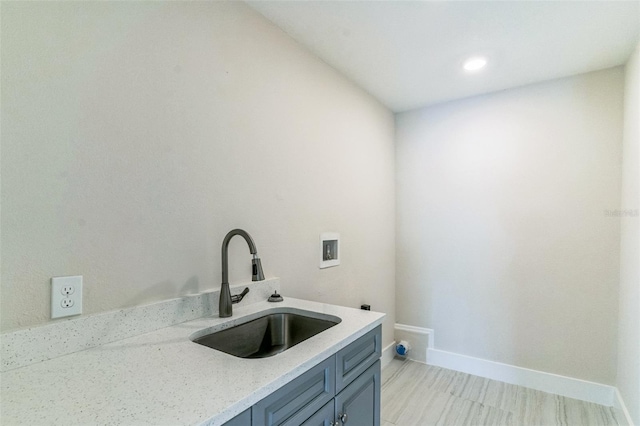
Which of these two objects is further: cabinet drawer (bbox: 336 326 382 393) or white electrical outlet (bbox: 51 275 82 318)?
cabinet drawer (bbox: 336 326 382 393)

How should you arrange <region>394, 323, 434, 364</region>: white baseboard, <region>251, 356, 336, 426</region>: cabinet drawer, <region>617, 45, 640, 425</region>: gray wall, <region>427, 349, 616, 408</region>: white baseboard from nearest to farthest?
1. <region>251, 356, 336, 426</region>: cabinet drawer
2. <region>617, 45, 640, 425</region>: gray wall
3. <region>427, 349, 616, 408</region>: white baseboard
4. <region>394, 323, 434, 364</region>: white baseboard

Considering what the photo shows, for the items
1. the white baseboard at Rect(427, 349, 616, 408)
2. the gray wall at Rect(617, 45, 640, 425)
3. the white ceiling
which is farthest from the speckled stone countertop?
the white baseboard at Rect(427, 349, 616, 408)

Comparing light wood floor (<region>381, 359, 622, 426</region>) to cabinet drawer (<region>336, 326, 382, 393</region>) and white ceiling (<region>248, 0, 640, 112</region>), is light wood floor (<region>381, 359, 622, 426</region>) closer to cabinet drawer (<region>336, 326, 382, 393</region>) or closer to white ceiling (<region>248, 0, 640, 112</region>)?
cabinet drawer (<region>336, 326, 382, 393</region>)

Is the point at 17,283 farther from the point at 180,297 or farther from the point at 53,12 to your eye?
the point at 53,12

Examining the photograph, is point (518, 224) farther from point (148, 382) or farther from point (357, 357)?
point (148, 382)

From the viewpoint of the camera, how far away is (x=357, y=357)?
119cm

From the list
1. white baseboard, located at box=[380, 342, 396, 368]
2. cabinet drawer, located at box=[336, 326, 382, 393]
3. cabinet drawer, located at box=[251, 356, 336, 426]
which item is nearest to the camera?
cabinet drawer, located at box=[251, 356, 336, 426]

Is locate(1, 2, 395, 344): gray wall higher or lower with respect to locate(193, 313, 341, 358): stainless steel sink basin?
higher

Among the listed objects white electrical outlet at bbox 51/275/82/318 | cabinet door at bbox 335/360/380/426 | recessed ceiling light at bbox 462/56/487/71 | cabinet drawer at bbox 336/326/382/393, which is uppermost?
recessed ceiling light at bbox 462/56/487/71

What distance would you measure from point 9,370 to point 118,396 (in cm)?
37

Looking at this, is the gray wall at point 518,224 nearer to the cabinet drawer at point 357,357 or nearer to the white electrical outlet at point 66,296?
the cabinet drawer at point 357,357

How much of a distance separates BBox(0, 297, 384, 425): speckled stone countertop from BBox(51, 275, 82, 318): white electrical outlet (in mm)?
126

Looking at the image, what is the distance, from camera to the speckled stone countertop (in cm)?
64

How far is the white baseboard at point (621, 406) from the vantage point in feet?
5.91
